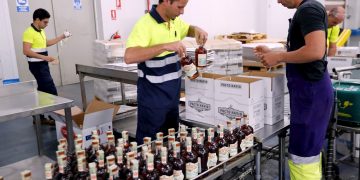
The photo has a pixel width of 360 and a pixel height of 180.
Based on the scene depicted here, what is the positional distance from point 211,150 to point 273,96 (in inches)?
27.7

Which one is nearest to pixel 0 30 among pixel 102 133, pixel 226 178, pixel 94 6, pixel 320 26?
pixel 94 6

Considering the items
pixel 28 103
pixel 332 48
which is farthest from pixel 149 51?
pixel 332 48

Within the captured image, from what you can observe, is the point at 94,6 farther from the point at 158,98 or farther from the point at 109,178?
the point at 109,178

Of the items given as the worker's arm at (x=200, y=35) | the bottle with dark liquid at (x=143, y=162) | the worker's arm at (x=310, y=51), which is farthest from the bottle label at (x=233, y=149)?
the worker's arm at (x=200, y=35)

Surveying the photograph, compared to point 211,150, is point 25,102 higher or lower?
higher

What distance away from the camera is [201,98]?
6.94 ft

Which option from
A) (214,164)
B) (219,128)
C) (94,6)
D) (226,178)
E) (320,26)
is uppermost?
(94,6)

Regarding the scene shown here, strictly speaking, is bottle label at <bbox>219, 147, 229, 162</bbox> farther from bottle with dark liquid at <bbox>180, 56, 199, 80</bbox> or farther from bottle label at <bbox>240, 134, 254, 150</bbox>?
bottle with dark liquid at <bbox>180, 56, 199, 80</bbox>

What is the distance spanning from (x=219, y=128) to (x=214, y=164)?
225 millimetres

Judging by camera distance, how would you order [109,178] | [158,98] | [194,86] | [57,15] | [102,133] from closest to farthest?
[109,178] < [158,98] < [194,86] < [102,133] < [57,15]

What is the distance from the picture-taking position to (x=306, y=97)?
174cm

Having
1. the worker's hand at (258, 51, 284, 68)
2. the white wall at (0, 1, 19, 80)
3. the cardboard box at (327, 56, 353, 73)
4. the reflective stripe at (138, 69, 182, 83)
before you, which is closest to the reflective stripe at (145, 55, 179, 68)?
the reflective stripe at (138, 69, 182, 83)

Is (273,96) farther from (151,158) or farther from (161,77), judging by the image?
(151,158)

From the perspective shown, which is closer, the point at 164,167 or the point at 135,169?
the point at 135,169
